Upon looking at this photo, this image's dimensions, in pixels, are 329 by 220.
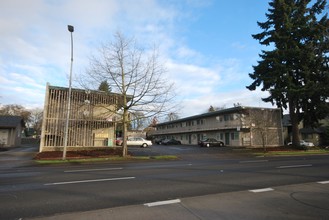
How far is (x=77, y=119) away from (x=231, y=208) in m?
24.6

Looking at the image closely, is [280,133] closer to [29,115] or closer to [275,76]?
[275,76]

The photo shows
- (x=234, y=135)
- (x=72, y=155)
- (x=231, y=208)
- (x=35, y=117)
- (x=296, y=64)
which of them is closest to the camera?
(x=231, y=208)

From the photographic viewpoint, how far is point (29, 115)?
9600 centimetres

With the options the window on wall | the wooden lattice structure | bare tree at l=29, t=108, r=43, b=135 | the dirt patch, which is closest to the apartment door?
the window on wall

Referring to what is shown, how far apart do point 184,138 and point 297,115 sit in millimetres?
30207

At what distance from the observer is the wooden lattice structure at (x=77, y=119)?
27.0 metres

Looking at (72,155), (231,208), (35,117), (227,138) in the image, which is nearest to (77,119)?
(72,155)

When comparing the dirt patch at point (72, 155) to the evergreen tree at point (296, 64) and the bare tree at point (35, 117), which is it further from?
the bare tree at point (35, 117)

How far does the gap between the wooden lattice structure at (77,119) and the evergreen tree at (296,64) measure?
68.7ft

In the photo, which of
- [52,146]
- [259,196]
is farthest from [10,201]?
[52,146]

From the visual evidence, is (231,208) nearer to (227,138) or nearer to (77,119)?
(77,119)

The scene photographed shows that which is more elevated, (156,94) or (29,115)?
(29,115)

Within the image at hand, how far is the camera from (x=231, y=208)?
19.8ft

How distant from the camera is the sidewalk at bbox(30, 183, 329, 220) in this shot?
5.47 m
